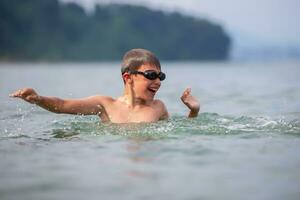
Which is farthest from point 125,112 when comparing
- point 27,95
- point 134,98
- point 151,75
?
point 27,95

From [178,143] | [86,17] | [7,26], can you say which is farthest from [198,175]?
[86,17]

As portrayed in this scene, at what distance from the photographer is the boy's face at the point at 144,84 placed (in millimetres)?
7094

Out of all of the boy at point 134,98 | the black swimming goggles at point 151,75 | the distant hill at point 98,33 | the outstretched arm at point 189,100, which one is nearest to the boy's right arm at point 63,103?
the boy at point 134,98

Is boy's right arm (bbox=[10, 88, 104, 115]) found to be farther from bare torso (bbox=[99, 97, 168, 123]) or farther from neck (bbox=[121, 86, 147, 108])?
neck (bbox=[121, 86, 147, 108])

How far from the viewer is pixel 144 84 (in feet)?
23.4

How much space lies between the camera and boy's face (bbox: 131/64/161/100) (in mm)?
7094

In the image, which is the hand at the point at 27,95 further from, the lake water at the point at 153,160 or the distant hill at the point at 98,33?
the distant hill at the point at 98,33

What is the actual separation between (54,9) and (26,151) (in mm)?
115006

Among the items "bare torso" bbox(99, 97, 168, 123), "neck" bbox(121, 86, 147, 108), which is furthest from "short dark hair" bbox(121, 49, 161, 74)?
"bare torso" bbox(99, 97, 168, 123)

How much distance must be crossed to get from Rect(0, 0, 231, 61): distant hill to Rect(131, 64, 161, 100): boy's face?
9112 centimetres

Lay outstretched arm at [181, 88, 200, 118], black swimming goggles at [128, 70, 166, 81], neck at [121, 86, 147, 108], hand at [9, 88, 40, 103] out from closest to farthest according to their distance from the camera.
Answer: hand at [9, 88, 40, 103] → black swimming goggles at [128, 70, 166, 81] → neck at [121, 86, 147, 108] → outstretched arm at [181, 88, 200, 118]

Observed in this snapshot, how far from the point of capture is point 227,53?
147 meters

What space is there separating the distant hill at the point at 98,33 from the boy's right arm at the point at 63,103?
3586 inches

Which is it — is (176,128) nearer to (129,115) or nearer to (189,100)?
(129,115)
